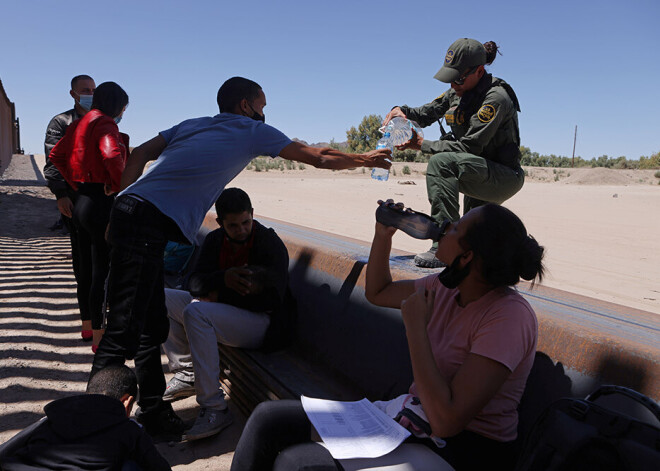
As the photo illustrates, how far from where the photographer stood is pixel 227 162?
287 centimetres

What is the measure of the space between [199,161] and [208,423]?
58.6 inches

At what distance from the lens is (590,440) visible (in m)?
1.22

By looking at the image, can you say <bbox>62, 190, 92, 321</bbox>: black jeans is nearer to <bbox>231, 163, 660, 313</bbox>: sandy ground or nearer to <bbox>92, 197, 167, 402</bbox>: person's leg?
<bbox>92, 197, 167, 402</bbox>: person's leg

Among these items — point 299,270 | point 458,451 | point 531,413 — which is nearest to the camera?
point 458,451

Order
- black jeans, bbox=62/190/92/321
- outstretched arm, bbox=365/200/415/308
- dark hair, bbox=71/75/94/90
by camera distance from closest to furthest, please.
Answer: outstretched arm, bbox=365/200/415/308, black jeans, bbox=62/190/92/321, dark hair, bbox=71/75/94/90

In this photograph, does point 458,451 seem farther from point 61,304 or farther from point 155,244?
point 61,304

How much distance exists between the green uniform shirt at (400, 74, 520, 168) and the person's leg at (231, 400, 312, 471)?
2427 mm

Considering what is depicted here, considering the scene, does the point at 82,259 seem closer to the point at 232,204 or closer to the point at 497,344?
the point at 232,204

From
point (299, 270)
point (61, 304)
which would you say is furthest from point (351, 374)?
point (61, 304)

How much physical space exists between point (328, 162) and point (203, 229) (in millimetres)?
3064

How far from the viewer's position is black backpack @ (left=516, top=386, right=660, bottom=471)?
1154 mm

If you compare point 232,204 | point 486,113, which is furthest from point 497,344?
point 486,113

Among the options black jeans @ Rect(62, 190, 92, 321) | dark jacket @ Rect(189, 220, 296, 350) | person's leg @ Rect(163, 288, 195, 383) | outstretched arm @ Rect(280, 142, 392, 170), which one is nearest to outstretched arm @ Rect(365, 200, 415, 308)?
outstretched arm @ Rect(280, 142, 392, 170)

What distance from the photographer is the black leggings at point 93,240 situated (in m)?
3.87
